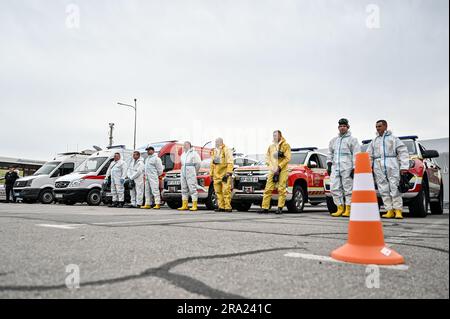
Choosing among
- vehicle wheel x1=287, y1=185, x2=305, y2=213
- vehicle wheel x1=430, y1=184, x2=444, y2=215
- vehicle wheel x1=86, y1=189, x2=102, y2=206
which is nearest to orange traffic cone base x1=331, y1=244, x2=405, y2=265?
vehicle wheel x1=287, y1=185, x2=305, y2=213

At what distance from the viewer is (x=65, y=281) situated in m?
2.24

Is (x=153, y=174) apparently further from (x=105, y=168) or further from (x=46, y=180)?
(x=46, y=180)

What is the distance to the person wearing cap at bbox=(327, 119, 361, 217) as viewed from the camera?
8055mm

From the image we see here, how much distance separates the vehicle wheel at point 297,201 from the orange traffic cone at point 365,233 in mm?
6610

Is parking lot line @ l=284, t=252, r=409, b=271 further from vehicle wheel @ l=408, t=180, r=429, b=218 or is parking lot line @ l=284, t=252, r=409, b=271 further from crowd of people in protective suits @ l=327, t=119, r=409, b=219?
vehicle wheel @ l=408, t=180, r=429, b=218

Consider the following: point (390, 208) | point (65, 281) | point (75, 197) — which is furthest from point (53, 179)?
point (65, 281)

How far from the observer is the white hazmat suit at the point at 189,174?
11.1 metres

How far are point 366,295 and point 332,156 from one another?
6658 millimetres

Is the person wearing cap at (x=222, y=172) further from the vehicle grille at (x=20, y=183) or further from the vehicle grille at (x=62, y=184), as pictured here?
the vehicle grille at (x=20, y=183)

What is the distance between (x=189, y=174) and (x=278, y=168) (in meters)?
3.04

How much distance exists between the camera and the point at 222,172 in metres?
10.4

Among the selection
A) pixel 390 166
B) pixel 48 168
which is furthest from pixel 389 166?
pixel 48 168
